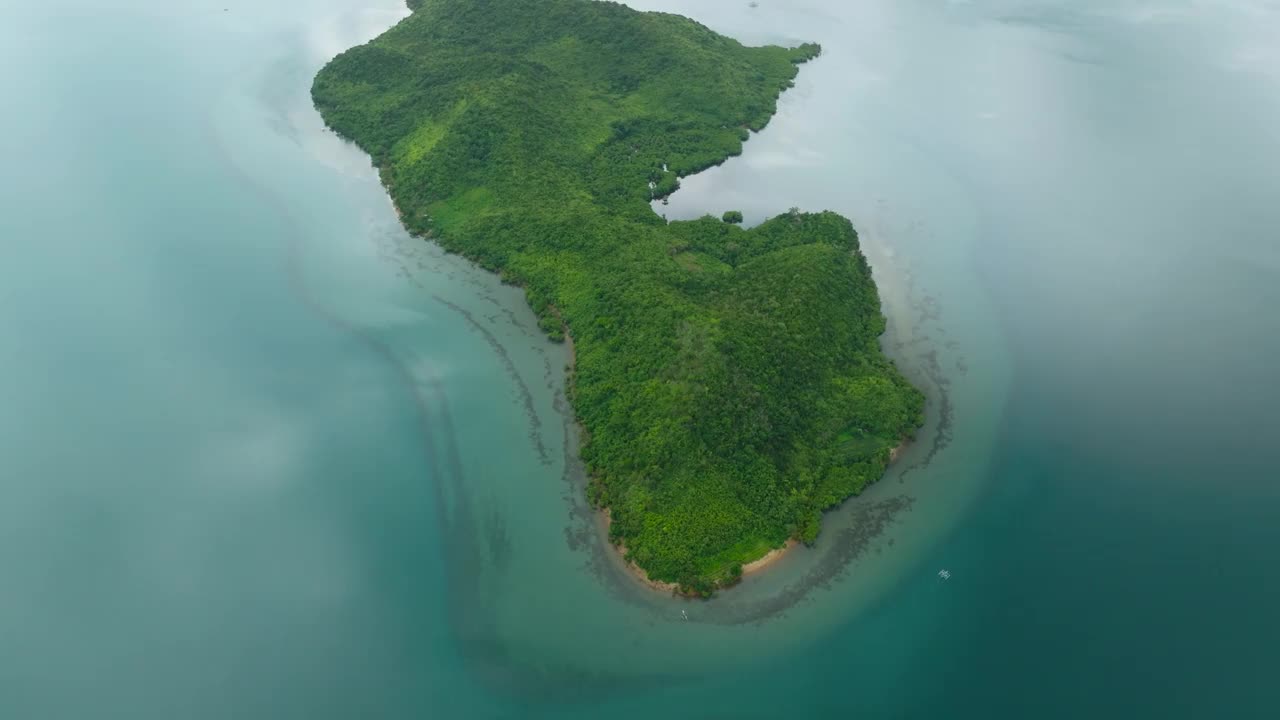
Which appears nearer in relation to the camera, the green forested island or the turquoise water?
the turquoise water

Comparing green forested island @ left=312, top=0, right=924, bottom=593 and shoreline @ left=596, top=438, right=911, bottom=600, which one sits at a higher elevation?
green forested island @ left=312, top=0, right=924, bottom=593

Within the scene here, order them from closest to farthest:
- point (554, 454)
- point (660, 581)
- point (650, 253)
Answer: point (660, 581), point (554, 454), point (650, 253)

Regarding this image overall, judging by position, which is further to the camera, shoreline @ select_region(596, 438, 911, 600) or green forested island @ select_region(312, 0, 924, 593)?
green forested island @ select_region(312, 0, 924, 593)

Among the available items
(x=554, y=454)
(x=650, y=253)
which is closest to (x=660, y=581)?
(x=554, y=454)

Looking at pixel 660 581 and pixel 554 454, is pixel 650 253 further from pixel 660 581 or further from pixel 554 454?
pixel 660 581

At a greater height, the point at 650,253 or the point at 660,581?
the point at 650,253

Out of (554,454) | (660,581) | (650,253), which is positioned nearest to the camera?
(660,581)

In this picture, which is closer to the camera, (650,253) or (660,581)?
(660,581)
